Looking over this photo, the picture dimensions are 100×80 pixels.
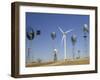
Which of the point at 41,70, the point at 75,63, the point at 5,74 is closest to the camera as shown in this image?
the point at 5,74

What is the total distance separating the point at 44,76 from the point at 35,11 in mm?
487

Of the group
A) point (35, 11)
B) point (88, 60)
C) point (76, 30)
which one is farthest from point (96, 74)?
point (35, 11)

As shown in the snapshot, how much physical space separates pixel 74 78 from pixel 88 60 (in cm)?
19

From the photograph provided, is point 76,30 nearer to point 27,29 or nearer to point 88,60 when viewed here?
point 88,60

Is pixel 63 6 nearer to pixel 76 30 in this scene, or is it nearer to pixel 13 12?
pixel 76 30

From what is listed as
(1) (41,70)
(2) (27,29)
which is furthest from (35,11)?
(1) (41,70)

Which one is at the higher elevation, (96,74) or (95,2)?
(95,2)

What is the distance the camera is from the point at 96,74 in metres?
2.11

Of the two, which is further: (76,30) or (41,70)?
(76,30)

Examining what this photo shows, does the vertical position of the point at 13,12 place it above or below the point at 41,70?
above

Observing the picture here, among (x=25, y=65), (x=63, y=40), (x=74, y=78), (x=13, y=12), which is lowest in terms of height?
(x=74, y=78)

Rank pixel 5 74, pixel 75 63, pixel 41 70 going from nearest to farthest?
pixel 5 74 → pixel 41 70 → pixel 75 63

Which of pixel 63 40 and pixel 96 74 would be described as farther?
pixel 96 74

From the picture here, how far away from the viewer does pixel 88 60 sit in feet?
6.77
